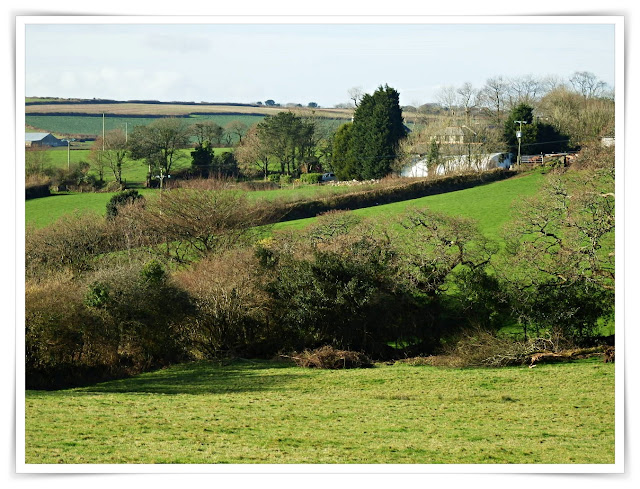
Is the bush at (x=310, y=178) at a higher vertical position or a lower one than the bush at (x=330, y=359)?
higher

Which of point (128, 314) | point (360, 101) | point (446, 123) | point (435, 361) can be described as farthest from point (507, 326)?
point (360, 101)

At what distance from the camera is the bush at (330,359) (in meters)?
23.1

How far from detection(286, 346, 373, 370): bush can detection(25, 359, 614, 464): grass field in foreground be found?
2.12ft

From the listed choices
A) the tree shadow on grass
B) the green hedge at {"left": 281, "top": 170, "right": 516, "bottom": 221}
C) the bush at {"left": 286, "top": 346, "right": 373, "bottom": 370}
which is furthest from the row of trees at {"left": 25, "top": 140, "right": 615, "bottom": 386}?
the green hedge at {"left": 281, "top": 170, "right": 516, "bottom": 221}

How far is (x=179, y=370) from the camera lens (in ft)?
73.4

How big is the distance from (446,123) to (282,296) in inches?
1162

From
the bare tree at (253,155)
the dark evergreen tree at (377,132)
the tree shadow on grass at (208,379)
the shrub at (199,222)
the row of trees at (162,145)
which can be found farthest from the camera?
the dark evergreen tree at (377,132)

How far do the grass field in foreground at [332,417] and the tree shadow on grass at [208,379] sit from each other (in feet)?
0.12

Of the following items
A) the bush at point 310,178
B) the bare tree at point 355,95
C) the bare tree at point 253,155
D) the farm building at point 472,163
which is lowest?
the bush at point 310,178

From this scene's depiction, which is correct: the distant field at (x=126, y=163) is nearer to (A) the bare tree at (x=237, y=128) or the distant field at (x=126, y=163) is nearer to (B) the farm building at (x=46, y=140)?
(B) the farm building at (x=46, y=140)

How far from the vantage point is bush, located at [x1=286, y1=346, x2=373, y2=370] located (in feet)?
75.9

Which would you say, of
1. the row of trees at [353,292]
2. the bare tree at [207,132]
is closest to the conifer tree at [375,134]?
the bare tree at [207,132]

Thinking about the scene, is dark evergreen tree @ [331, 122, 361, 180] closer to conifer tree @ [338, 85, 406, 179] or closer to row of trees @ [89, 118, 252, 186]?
conifer tree @ [338, 85, 406, 179]
